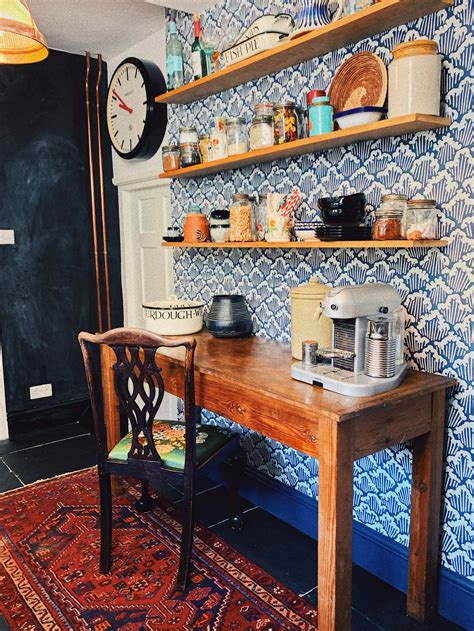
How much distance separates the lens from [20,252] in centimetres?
382

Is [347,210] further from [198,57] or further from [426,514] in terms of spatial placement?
[198,57]

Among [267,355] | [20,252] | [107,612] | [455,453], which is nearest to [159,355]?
[267,355]

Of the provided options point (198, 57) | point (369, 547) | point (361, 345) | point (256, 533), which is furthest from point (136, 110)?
point (369, 547)

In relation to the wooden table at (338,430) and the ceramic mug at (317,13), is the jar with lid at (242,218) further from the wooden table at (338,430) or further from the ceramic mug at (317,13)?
the ceramic mug at (317,13)

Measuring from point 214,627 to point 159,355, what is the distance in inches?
40.4

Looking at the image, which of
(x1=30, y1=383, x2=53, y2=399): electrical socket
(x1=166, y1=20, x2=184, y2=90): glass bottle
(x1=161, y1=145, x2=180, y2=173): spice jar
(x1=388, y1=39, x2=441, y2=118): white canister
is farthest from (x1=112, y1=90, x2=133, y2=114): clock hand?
(x1=388, y1=39, x2=441, y2=118): white canister

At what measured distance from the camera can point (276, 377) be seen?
1955 millimetres

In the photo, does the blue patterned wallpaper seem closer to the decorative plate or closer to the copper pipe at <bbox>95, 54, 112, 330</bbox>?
the decorative plate

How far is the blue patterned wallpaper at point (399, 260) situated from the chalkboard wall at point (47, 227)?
5.07 ft

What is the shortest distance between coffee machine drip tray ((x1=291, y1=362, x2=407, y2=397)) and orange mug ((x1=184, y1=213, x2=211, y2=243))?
1.14 meters

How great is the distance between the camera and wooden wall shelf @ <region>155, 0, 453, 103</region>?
1.80 m

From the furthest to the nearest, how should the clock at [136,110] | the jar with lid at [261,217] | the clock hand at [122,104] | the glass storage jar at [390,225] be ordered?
the clock hand at [122,104], the clock at [136,110], the jar with lid at [261,217], the glass storage jar at [390,225]

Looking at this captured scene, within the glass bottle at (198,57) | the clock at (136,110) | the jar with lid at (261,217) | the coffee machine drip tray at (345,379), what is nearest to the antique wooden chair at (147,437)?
the coffee machine drip tray at (345,379)

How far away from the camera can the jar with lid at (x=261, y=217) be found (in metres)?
2.51
